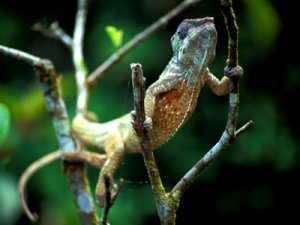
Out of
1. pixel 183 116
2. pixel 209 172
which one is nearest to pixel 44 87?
pixel 183 116

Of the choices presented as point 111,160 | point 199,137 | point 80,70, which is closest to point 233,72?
point 111,160

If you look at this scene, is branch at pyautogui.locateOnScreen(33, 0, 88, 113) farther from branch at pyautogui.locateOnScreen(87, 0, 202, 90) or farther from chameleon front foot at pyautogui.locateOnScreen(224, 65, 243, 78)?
chameleon front foot at pyautogui.locateOnScreen(224, 65, 243, 78)

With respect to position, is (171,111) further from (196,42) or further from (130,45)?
(130,45)

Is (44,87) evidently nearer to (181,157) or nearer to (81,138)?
(81,138)

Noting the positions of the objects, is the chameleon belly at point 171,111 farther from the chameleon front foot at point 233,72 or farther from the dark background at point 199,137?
the dark background at point 199,137

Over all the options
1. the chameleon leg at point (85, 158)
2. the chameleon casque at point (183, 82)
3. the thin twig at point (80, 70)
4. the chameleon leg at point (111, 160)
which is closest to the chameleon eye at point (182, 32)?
the chameleon casque at point (183, 82)

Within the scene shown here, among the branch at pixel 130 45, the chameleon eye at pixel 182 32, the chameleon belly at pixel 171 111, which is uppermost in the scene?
the chameleon eye at pixel 182 32

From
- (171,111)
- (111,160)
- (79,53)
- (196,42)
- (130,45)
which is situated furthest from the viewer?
(79,53)
